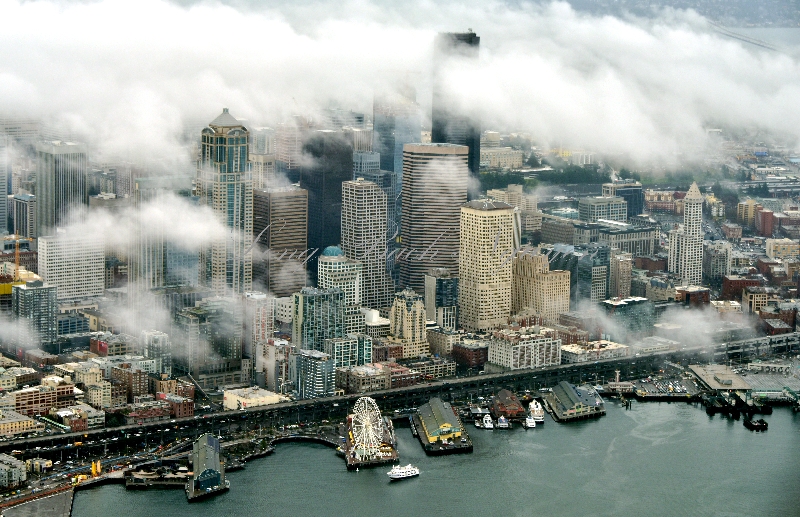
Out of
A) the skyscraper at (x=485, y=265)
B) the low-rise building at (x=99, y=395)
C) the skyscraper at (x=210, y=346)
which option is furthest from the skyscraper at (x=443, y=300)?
the low-rise building at (x=99, y=395)

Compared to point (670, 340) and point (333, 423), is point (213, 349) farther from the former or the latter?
point (670, 340)

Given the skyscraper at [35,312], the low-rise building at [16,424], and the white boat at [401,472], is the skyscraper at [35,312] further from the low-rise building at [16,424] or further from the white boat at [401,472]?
the white boat at [401,472]

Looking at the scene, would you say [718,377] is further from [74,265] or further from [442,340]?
[74,265]

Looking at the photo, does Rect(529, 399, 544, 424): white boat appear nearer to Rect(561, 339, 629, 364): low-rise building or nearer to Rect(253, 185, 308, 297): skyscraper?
Rect(561, 339, 629, 364): low-rise building

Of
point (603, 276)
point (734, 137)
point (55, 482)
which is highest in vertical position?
point (734, 137)

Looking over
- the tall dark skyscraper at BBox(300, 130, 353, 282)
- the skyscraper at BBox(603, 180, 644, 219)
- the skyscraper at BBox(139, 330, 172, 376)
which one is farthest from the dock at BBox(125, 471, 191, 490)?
the skyscraper at BBox(603, 180, 644, 219)

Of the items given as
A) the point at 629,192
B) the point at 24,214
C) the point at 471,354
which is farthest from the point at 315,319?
the point at 629,192

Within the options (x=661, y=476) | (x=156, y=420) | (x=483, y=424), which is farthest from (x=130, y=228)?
(x=661, y=476)
